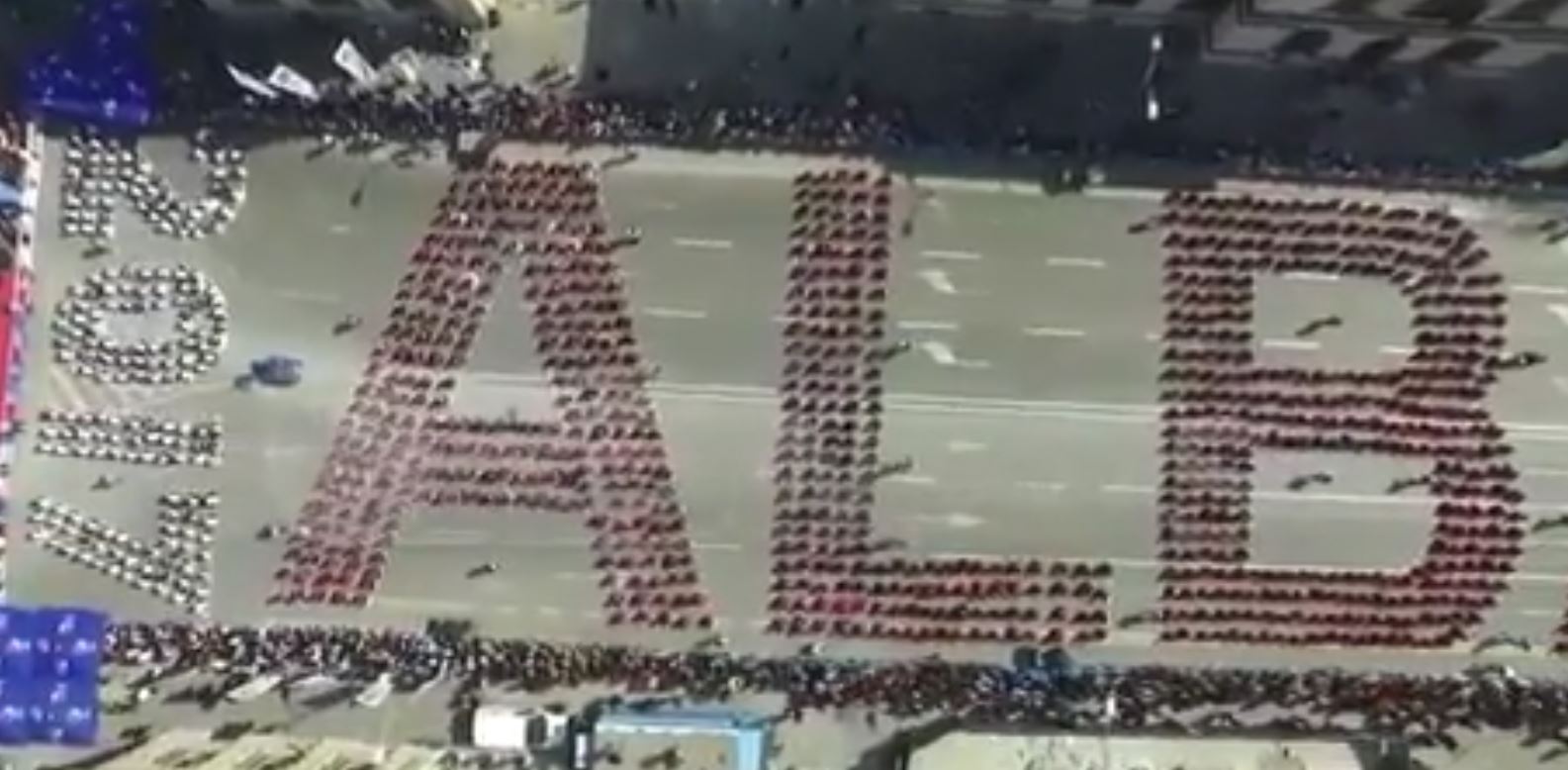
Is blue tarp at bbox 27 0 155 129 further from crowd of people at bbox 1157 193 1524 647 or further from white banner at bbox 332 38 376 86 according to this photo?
crowd of people at bbox 1157 193 1524 647

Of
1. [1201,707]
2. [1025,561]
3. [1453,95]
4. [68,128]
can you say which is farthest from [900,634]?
[68,128]

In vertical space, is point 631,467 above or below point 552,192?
below

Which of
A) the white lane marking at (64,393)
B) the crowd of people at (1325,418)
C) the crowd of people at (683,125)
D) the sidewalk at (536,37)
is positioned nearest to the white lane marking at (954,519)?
the crowd of people at (1325,418)

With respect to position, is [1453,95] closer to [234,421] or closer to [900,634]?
[900,634]

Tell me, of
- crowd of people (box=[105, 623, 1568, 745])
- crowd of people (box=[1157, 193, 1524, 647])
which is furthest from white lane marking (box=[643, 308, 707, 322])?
crowd of people (box=[1157, 193, 1524, 647])

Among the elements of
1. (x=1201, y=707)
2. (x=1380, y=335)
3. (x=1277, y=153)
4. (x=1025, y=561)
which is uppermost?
(x=1277, y=153)

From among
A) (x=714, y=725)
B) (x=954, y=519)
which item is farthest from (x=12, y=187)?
(x=954, y=519)

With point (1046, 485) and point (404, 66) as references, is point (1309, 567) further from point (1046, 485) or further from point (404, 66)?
point (404, 66)
